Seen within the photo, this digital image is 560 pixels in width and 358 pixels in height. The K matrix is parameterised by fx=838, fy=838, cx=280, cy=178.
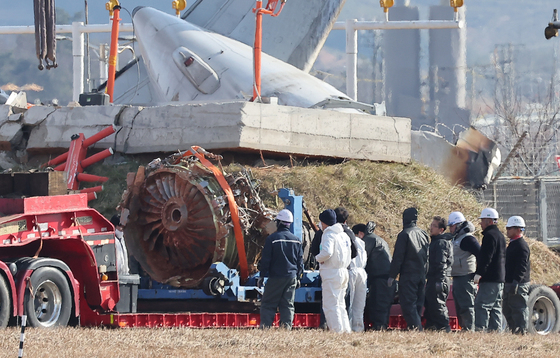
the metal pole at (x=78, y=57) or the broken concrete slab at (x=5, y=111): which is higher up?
the metal pole at (x=78, y=57)

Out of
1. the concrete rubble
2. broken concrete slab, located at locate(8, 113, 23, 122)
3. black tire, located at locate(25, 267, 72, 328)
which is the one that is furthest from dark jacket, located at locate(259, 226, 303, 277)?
broken concrete slab, located at locate(8, 113, 23, 122)

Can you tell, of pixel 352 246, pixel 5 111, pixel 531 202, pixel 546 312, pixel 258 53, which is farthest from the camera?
pixel 531 202

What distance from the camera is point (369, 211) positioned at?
16.4m

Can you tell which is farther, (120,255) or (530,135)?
(530,135)

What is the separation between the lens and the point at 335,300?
1080cm

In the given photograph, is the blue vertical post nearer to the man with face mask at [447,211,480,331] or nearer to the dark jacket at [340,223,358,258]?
the dark jacket at [340,223,358,258]

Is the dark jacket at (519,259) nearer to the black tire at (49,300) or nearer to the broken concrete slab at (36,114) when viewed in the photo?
the black tire at (49,300)

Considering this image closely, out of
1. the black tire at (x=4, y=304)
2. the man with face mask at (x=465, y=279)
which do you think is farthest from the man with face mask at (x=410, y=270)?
the black tire at (x=4, y=304)

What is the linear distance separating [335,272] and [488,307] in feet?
7.87

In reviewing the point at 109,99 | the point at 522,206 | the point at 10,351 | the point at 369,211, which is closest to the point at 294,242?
the point at 10,351

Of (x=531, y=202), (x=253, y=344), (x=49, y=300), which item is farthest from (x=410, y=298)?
(x=531, y=202)

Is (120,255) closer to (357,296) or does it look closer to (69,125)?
(357,296)

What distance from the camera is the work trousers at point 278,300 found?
35.9 feet

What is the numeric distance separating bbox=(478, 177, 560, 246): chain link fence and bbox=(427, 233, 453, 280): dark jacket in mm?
10837
